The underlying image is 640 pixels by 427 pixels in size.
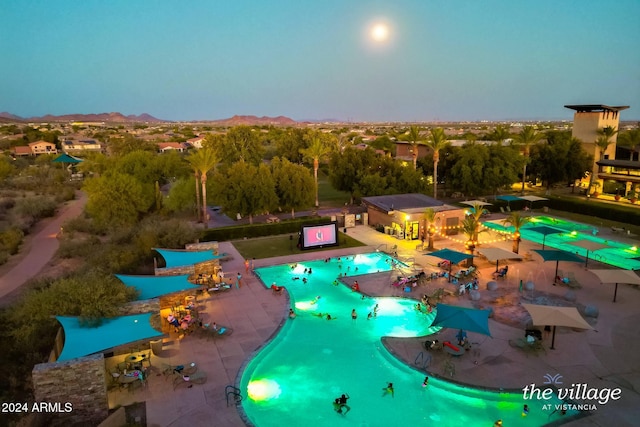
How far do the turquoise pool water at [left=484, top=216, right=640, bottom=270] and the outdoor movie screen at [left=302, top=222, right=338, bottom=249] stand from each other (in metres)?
16.5

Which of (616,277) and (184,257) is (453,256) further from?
(184,257)

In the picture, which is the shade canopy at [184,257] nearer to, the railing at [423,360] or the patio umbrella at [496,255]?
the railing at [423,360]

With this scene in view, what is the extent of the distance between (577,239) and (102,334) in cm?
3723

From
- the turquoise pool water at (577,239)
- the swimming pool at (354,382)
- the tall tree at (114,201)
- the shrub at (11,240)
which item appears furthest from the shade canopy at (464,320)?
the shrub at (11,240)

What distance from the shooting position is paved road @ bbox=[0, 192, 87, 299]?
28312 mm

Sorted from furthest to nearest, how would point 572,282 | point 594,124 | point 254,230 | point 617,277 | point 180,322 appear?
point 594,124, point 254,230, point 572,282, point 617,277, point 180,322

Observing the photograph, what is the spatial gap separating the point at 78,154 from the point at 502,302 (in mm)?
98703

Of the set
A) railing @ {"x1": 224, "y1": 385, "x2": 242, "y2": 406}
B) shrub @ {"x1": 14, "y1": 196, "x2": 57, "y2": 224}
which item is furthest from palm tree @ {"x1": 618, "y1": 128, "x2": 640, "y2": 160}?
shrub @ {"x1": 14, "y1": 196, "x2": 57, "y2": 224}

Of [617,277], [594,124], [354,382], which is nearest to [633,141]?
[594,124]

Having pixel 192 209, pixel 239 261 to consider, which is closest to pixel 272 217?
pixel 192 209

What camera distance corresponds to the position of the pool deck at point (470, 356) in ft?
46.9

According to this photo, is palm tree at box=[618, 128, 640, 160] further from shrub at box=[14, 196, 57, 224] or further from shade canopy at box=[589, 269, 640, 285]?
shrub at box=[14, 196, 57, 224]

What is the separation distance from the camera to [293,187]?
138 ft

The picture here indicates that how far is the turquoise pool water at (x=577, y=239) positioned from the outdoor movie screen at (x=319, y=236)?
16.5 meters
